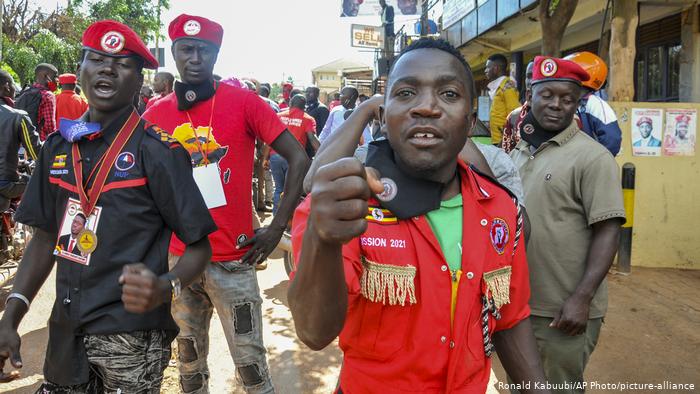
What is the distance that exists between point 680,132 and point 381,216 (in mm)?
6913

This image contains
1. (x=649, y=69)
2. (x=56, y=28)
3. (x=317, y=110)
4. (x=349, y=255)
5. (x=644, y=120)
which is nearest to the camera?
(x=349, y=255)

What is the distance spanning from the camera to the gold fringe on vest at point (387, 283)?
155 cm

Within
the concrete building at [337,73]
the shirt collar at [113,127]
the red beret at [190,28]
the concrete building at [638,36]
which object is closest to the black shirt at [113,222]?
the shirt collar at [113,127]

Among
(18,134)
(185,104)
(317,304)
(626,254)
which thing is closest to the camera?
(317,304)

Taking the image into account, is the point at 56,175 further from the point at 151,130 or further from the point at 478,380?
the point at 478,380

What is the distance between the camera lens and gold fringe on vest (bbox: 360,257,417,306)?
1546 millimetres

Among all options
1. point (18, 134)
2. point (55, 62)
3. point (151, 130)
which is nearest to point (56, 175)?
point (151, 130)

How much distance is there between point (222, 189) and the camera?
3164 millimetres

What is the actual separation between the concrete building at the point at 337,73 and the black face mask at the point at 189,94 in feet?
46.6

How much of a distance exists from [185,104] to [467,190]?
1985 millimetres

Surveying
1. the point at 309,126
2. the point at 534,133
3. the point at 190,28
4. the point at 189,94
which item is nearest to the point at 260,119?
the point at 189,94

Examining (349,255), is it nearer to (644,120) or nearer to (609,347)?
(609,347)

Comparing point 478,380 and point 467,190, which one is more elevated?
point 467,190

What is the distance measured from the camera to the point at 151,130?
8.02 ft
